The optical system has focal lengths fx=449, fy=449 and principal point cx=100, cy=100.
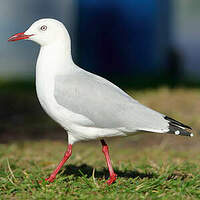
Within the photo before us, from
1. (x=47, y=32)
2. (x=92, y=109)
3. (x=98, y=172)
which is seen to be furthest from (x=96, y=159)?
(x=47, y=32)

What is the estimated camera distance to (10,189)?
3.32m

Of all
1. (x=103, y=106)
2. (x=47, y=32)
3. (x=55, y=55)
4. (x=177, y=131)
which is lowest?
(x=177, y=131)

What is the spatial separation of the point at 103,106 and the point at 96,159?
70.5 inches

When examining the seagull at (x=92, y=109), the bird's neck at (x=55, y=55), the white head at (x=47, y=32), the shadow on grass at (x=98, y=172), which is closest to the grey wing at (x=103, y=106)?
the seagull at (x=92, y=109)

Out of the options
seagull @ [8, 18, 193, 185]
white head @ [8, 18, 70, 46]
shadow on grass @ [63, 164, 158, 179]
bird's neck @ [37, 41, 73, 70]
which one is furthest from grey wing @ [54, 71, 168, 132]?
shadow on grass @ [63, 164, 158, 179]

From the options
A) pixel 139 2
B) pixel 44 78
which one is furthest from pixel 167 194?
pixel 139 2

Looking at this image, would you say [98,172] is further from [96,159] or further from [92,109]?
[92,109]

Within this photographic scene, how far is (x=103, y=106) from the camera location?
341 centimetres

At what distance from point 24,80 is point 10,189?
30.1 feet

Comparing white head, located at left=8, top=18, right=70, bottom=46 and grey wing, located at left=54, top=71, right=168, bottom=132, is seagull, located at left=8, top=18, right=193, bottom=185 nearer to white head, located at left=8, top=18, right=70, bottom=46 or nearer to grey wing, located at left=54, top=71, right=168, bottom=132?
grey wing, located at left=54, top=71, right=168, bottom=132

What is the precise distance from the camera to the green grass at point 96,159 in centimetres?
332

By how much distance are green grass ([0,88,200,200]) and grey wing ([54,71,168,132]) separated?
1.47 ft

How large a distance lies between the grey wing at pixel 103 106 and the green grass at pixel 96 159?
0.45 m

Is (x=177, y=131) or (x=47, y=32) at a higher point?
(x=47, y=32)
